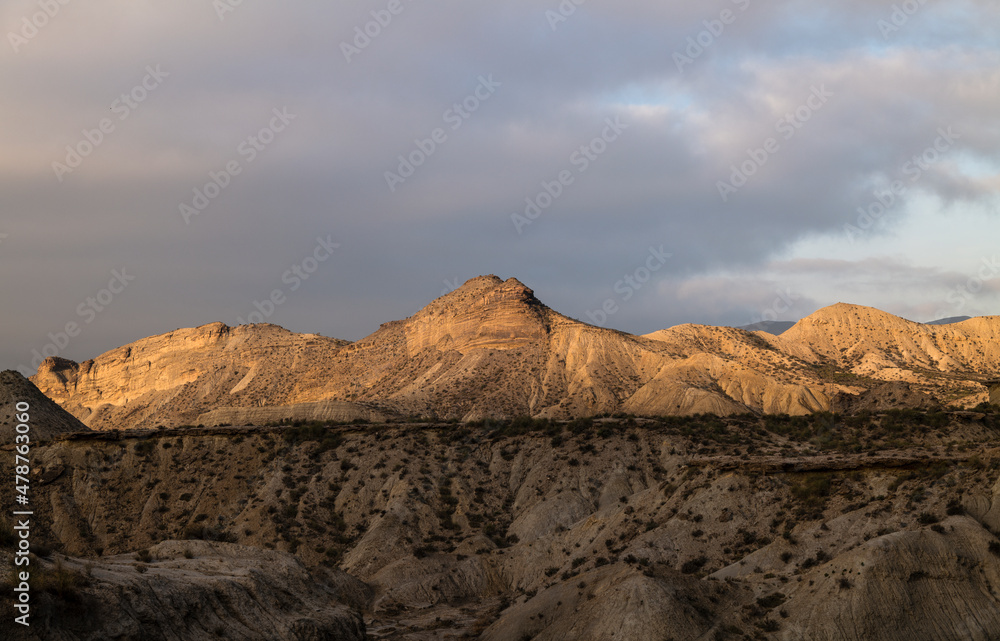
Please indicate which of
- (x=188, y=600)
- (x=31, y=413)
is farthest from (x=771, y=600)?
(x=31, y=413)

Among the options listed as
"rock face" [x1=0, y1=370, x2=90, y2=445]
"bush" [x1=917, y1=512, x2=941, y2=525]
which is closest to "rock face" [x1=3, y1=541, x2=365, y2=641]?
"bush" [x1=917, y1=512, x2=941, y2=525]

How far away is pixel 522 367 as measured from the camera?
112 meters

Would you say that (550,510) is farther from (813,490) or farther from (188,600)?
(188,600)

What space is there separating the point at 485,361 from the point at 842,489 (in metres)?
80.7

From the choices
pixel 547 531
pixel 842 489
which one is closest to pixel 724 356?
pixel 547 531

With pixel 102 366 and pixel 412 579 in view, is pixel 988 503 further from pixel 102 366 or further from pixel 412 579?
pixel 102 366

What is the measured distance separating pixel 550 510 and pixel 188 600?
2913 cm

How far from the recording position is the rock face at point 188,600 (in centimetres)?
1902

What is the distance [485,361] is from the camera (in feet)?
375

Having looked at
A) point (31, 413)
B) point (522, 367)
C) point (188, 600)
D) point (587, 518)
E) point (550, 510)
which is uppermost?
point (522, 367)

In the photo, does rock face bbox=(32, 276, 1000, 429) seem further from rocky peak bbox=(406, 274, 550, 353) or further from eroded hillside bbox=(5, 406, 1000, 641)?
eroded hillside bbox=(5, 406, 1000, 641)

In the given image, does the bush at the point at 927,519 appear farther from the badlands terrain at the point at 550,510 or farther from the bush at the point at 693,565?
the bush at the point at 693,565

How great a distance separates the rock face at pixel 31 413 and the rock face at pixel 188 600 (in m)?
41.2

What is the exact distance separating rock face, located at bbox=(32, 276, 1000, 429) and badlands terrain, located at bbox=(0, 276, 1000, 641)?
69cm
